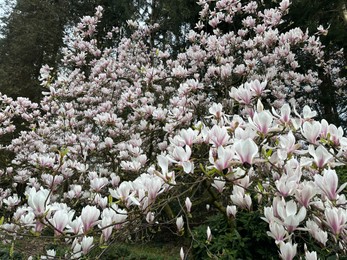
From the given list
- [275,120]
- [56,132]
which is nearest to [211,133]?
[275,120]

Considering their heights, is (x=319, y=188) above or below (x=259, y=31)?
below

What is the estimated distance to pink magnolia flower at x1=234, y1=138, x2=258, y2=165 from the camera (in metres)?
1.15

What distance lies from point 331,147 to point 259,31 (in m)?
3.40

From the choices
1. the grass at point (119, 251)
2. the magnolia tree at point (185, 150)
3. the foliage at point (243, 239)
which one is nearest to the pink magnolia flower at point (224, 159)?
the magnolia tree at point (185, 150)

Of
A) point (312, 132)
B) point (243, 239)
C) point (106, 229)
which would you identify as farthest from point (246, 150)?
point (243, 239)

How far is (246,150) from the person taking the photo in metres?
1.15

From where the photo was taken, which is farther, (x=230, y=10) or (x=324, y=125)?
(x=230, y=10)

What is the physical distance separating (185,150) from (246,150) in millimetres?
344

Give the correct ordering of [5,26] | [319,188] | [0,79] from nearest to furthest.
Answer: [319,188], [0,79], [5,26]

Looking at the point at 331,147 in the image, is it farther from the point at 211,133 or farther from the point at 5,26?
the point at 5,26

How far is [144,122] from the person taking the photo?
12.5 ft

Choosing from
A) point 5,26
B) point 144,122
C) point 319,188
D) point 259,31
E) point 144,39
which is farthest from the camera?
point 5,26

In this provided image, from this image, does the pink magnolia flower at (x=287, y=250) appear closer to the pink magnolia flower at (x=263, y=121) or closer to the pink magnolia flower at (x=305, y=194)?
the pink magnolia flower at (x=305, y=194)

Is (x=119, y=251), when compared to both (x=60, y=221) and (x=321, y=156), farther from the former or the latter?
(x=321, y=156)
